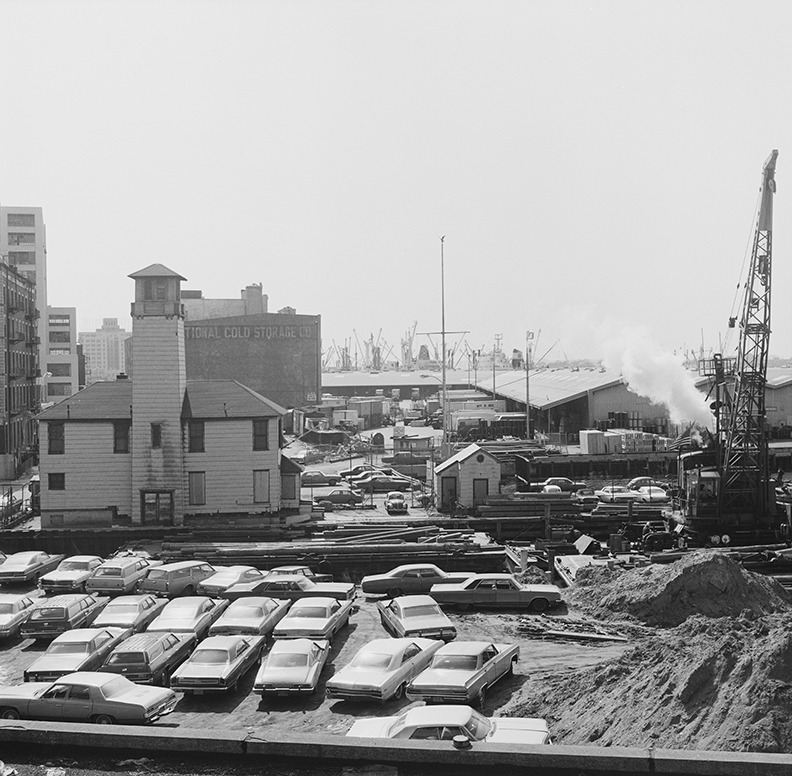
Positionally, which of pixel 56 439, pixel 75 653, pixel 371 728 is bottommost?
pixel 75 653

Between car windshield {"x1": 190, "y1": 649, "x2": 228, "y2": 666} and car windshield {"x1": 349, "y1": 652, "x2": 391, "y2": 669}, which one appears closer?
car windshield {"x1": 349, "y1": 652, "x2": 391, "y2": 669}

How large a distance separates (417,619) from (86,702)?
25.7 feet

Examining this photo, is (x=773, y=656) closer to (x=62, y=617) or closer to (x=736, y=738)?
(x=736, y=738)

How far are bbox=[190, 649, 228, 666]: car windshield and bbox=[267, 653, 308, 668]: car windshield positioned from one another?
0.93 meters

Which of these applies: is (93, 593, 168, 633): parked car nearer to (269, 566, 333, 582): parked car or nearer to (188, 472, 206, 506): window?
(269, 566, 333, 582): parked car

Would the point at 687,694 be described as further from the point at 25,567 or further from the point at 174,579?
the point at 25,567

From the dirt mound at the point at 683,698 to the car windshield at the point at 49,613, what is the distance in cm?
1098

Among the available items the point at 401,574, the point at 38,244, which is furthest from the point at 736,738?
the point at 38,244

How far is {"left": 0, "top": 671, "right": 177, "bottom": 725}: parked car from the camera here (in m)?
15.2

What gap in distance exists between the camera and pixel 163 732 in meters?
9.88

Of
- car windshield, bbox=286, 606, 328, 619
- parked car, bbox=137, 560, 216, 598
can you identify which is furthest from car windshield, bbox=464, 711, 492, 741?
parked car, bbox=137, 560, 216, 598

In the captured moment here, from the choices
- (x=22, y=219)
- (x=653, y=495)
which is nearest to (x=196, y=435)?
(x=653, y=495)

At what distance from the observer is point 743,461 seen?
37.2 metres

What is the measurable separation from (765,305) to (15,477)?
41.9 metres
